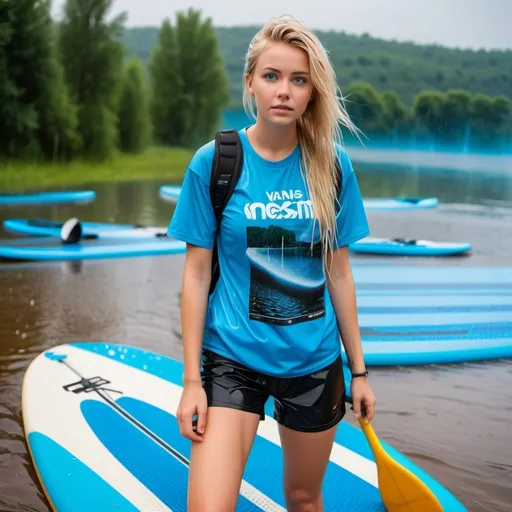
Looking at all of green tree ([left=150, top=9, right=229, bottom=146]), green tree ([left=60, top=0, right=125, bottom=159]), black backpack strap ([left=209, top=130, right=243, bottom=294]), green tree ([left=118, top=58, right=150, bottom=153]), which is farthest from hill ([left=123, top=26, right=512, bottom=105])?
black backpack strap ([left=209, top=130, right=243, bottom=294])

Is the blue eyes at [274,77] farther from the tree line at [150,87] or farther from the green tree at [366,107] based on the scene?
the green tree at [366,107]

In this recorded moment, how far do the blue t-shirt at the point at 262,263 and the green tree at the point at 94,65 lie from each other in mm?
25483

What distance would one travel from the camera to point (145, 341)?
554cm

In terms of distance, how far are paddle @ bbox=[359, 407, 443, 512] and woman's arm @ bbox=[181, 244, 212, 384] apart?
28.2 inches

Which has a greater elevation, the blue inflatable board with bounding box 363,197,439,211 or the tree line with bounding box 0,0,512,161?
the tree line with bounding box 0,0,512,161


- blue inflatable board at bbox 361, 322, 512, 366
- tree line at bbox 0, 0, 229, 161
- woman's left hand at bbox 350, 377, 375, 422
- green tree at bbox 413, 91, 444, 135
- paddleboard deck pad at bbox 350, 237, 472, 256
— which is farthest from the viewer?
green tree at bbox 413, 91, 444, 135

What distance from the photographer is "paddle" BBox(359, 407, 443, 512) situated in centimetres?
232

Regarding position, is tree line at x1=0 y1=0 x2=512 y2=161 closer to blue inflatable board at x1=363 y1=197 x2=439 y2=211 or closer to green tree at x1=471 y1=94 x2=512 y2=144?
green tree at x1=471 y1=94 x2=512 y2=144

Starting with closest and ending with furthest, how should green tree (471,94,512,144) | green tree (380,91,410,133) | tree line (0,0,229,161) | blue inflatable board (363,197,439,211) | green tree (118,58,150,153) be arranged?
1. blue inflatable board (363,197,439,211)
2. tree line (0,0,229,161)
3. green tree (118,58,150,153)
4. green tree (471,94,512,144)
5. green tree (380,91,410,133)

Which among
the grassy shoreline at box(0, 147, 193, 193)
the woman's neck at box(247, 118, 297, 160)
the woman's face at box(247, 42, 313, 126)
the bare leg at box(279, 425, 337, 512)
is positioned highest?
the woman's face at box(247, 42, 313, 126)

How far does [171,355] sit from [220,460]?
3.48 metres

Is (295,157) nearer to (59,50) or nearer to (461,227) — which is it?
(461,227)

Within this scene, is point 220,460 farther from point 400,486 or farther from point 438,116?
point 438,116

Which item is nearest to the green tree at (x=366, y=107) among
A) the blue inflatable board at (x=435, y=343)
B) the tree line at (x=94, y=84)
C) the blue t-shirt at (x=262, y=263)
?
the tree line at (x=94, y=84)
